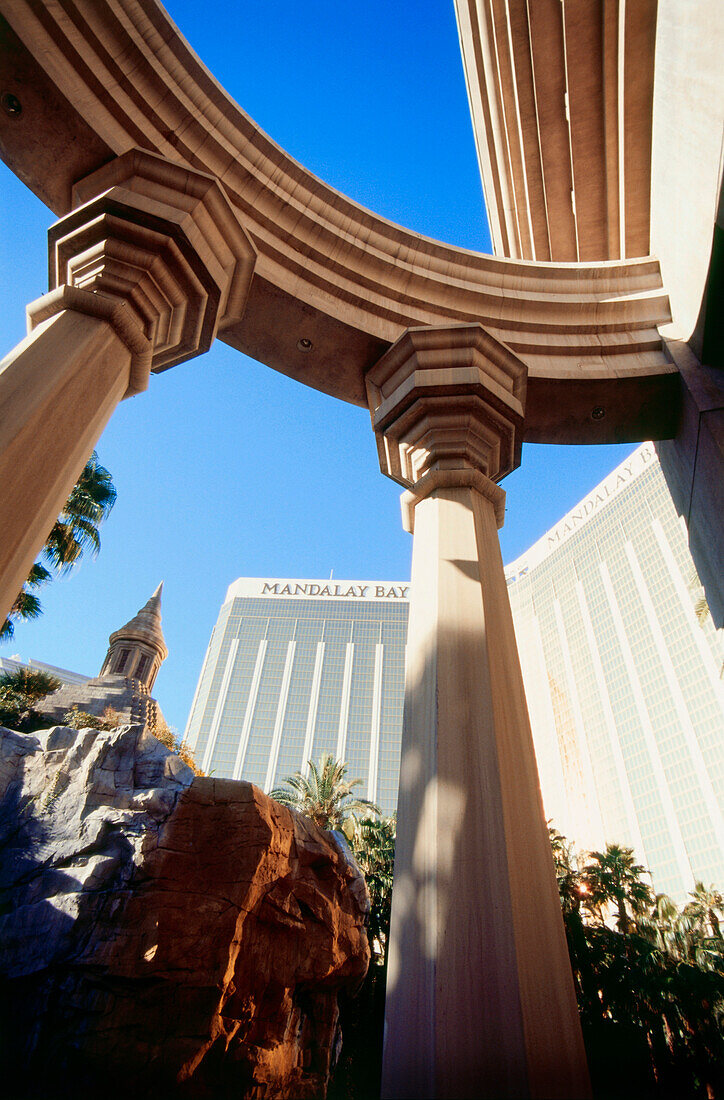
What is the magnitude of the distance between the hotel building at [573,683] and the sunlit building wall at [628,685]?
0.85 feet

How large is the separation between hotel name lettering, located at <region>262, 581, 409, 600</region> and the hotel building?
33cm

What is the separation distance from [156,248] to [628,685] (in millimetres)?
107239

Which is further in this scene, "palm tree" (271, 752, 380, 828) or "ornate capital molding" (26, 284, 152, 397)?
"palm tree" (271, 752, 380, 828)

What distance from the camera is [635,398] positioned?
701 cm

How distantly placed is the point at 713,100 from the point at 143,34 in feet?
17.7

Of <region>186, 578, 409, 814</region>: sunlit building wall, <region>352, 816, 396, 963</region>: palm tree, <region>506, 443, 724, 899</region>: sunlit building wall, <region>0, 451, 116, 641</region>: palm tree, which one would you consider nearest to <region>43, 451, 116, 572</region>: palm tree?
<region>0, 451, 116, 641</region>: palm tree

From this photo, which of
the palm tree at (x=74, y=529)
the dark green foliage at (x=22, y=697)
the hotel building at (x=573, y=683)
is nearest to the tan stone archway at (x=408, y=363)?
the palm tree at (x=74, y=529)

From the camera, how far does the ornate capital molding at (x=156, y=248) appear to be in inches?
195

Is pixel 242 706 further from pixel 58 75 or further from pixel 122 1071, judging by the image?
pixel 58 75

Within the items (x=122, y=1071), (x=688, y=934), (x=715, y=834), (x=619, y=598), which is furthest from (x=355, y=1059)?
(x=619, y=598)

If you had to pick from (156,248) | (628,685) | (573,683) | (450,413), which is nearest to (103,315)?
(156,248)

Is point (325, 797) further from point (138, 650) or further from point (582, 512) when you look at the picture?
point (582, 512)

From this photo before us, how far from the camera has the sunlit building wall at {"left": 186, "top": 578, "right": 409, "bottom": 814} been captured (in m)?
114

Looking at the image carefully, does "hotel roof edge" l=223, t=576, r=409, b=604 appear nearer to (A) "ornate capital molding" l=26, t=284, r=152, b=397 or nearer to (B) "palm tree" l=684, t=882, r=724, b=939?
(B) "palm tree" l=684, t=882, r=724, b=939
